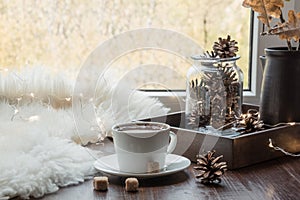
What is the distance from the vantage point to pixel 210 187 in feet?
3.45

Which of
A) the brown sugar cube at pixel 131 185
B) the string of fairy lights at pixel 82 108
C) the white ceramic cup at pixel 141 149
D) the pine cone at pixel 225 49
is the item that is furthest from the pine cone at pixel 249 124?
the brown sugar cube at pixel 131 185

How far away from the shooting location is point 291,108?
1.34 m

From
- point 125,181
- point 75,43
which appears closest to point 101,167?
point 125,181

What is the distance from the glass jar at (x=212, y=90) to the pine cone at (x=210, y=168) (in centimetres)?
20

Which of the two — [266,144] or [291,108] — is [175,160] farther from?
[291,108]

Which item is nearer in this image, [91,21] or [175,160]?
[175,160]

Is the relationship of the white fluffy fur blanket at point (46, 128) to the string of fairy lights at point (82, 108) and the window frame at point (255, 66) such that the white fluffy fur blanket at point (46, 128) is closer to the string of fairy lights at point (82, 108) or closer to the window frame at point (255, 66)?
the string of fairy lights at point (82, 108)

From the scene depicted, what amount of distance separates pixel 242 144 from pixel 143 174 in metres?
0.23

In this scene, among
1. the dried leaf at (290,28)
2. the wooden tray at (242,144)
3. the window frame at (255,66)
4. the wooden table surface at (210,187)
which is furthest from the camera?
the window frame at (255,66)

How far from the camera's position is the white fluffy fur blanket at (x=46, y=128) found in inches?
40.3

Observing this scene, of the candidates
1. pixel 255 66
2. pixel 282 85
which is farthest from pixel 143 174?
pixel 255 66

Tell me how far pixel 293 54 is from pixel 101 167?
536 mm

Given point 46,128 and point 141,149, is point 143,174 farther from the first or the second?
point 46,128

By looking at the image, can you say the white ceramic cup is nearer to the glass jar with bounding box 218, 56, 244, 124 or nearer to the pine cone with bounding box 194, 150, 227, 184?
the pine cone with bounding box 194, 150, 227, 184
